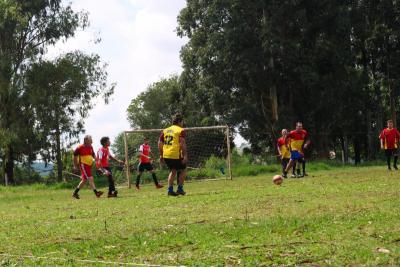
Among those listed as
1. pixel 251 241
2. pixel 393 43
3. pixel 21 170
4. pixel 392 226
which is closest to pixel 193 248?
pixel 251 241

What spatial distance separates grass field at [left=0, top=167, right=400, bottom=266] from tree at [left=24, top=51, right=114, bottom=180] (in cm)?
3204

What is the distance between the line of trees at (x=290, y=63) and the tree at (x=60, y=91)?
718cm

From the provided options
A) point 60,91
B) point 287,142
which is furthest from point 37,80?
point 287,142

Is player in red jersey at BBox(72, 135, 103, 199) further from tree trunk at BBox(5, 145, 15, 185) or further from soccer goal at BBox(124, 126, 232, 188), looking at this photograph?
tree trunk at BBox(5, 145, 15, 185)

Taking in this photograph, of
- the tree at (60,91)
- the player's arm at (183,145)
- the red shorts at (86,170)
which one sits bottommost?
the red shorts at (86,170)

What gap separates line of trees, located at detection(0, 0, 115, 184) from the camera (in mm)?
43312

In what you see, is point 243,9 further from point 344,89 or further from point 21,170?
point 21,170

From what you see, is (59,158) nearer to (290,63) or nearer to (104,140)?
(290,63)

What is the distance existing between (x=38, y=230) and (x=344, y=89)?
3597 centimetres

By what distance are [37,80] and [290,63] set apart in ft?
57.9

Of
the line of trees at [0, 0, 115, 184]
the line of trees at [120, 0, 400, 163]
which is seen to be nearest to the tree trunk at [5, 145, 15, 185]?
the line of trees at [0, 0, 115, 184]

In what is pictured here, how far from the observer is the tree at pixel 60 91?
44094 millimetres

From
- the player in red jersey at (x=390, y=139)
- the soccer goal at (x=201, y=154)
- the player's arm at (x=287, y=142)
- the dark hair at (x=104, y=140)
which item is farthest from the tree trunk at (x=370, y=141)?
the dark hair at (x=104, y=140)

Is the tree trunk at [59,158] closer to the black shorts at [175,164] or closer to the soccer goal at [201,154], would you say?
the soccer goal at [201,154]
